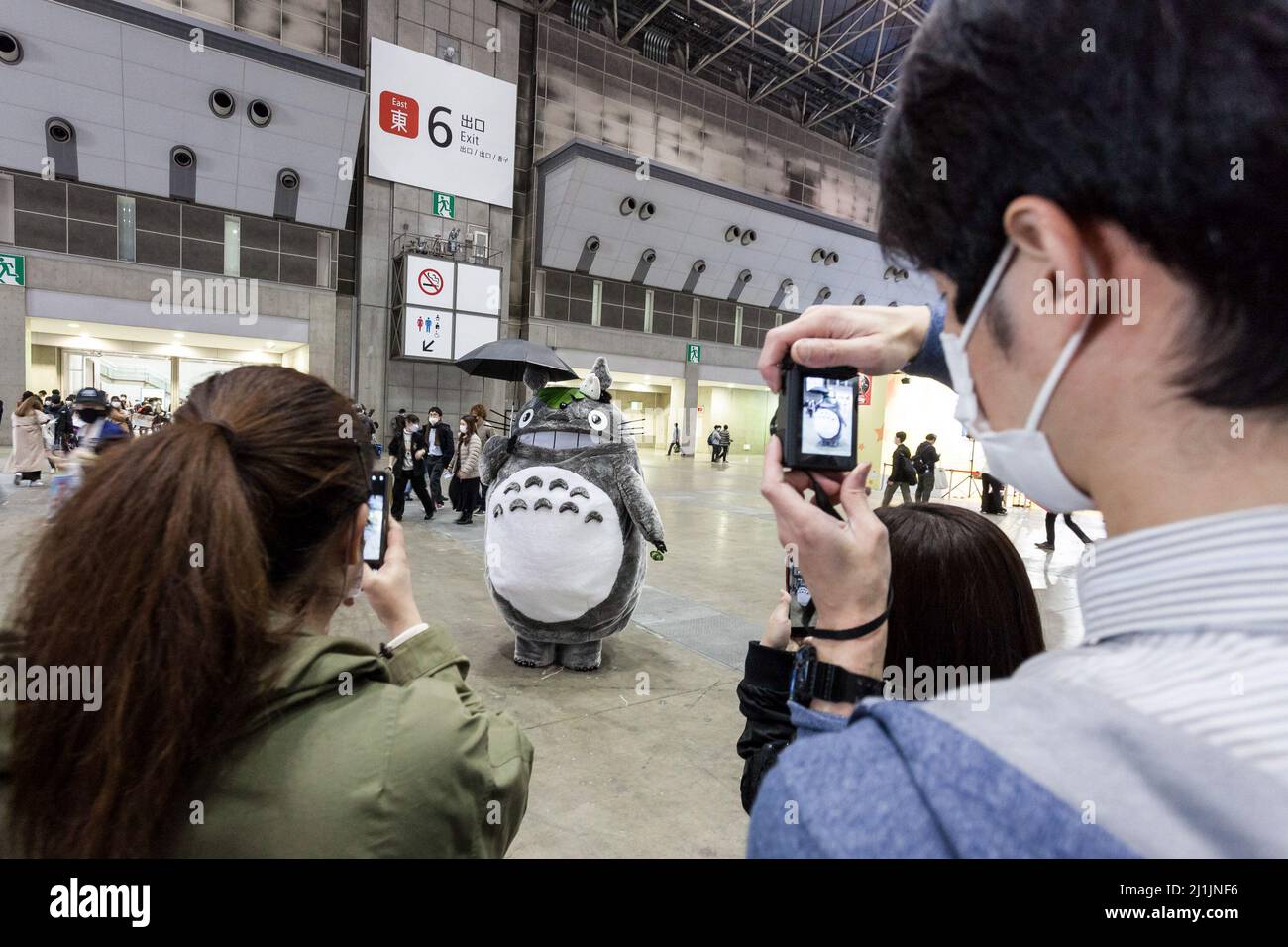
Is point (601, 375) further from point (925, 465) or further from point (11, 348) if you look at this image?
point (11, 348)

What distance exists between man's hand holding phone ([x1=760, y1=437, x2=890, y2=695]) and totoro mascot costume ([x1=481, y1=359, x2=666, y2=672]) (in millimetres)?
2963

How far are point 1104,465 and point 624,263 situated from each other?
22.2 m

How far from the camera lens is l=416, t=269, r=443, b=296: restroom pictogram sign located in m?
17.5

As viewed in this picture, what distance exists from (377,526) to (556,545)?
234cm

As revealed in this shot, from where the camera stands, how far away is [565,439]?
4.05 m

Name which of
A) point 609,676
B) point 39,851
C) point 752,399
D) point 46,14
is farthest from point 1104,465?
point 752,399

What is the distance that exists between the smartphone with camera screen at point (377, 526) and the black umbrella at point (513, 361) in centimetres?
405

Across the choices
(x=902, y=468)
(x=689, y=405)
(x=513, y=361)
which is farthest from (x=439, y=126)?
(x=513, y=361)

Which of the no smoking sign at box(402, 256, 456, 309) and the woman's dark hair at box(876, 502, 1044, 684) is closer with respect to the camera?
the woman's dark hair at box(876, 502, 1044, 684)

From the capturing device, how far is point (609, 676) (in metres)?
3.96

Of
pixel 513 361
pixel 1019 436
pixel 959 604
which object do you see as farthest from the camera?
pixel 513 361

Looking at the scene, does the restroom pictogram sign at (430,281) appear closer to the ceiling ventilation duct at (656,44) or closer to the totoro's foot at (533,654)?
the ceiling ventilation duct at (656,44)

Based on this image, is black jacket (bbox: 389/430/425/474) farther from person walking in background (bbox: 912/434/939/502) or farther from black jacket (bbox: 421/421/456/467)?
person walking in background (bbox: 912/434/939/502)

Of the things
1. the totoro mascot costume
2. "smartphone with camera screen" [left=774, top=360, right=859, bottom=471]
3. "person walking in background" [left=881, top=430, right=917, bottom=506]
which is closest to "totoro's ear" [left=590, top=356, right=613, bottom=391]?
the totoro mascot costume
